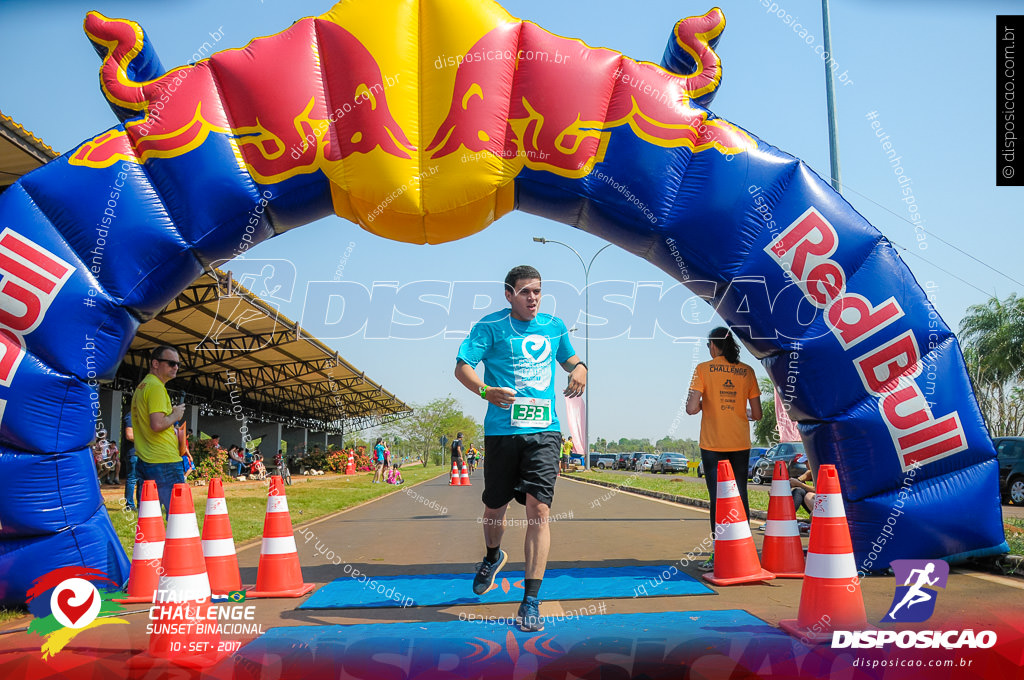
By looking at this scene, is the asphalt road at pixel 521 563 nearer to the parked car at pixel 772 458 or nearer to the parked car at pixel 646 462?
the parked car at pixel 772 458

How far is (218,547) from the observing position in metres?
4.89

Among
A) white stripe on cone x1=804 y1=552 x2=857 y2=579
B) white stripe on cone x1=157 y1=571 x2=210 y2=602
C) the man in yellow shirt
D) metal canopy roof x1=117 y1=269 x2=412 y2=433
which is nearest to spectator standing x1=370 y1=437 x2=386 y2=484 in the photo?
metal canopy roof x1=117 y1=269 x2=412 y2=433

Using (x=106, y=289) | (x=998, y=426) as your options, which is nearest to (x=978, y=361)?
(x=998, y=426)

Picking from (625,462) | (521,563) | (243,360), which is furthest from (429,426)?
(521,563)

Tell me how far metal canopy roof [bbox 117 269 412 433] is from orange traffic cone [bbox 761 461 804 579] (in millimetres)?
8398

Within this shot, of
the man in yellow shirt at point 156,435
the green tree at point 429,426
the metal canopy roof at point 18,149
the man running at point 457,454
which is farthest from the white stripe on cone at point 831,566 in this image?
the green tree at point 429,426

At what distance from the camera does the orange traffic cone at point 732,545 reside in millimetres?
4859

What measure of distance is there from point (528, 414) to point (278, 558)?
85.9 inches

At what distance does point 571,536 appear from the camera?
8.12 metres

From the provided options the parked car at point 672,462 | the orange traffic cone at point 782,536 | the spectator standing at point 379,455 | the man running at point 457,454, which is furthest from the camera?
the parked car at point 672,462

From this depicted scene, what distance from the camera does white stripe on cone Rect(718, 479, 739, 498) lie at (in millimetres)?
5023

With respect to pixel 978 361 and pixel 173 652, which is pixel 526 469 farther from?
pixel 978 361

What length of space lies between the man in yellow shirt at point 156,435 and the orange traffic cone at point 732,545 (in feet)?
13.6

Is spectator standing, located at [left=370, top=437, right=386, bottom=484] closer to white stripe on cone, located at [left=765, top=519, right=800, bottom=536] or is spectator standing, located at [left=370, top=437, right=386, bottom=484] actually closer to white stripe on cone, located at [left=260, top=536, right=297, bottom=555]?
white stripe on cone, located at [left=260, top=536, right=297, bottom=555]
